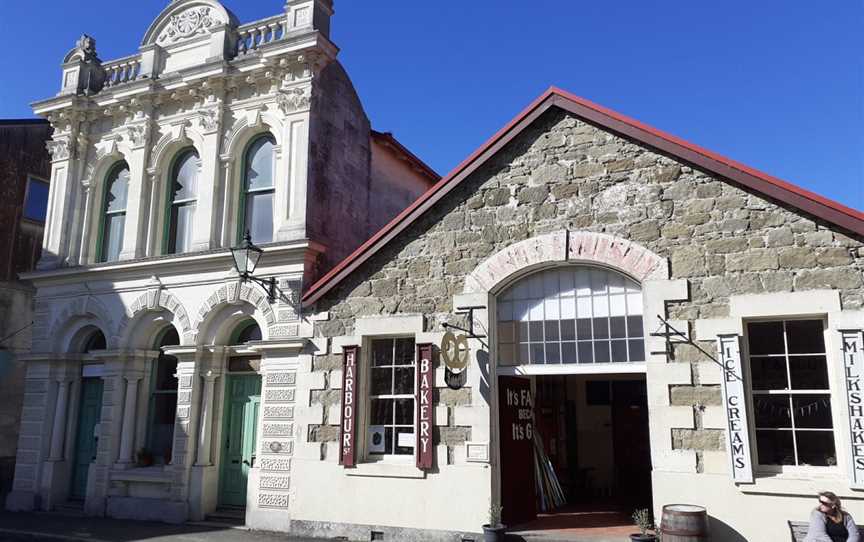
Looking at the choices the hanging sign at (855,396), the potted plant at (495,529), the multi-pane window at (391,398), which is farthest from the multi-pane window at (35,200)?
the hanging sign at (855,396)

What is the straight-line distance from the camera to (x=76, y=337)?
14.6 meters

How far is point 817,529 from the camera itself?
728 cm

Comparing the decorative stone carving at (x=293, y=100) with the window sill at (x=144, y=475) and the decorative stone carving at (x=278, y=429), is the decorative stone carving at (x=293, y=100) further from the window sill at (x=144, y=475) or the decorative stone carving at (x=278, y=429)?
the window sill at (x=144, y=475)

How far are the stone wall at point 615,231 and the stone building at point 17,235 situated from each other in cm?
1162

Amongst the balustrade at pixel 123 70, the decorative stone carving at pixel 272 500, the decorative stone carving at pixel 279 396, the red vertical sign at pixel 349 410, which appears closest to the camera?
the red vertical sign at pixel 349 410

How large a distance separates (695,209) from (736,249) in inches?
30.1

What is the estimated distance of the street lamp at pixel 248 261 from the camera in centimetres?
1162

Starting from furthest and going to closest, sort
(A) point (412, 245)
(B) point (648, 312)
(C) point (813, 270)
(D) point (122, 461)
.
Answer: (D) point (122, 461)
(A) point (412, 245)
(B) point (648, 312)
(C) point (813, 270)

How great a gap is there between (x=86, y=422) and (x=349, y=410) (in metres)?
6.89

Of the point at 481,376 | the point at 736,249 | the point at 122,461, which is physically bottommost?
the point at 122,461

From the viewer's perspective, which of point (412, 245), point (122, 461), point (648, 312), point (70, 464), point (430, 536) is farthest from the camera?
point (70, 464)

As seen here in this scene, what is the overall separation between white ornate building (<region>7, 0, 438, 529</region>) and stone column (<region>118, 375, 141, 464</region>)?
1.5 inches

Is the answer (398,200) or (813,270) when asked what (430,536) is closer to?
(813,270)

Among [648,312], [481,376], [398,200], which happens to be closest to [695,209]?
[648,312]
